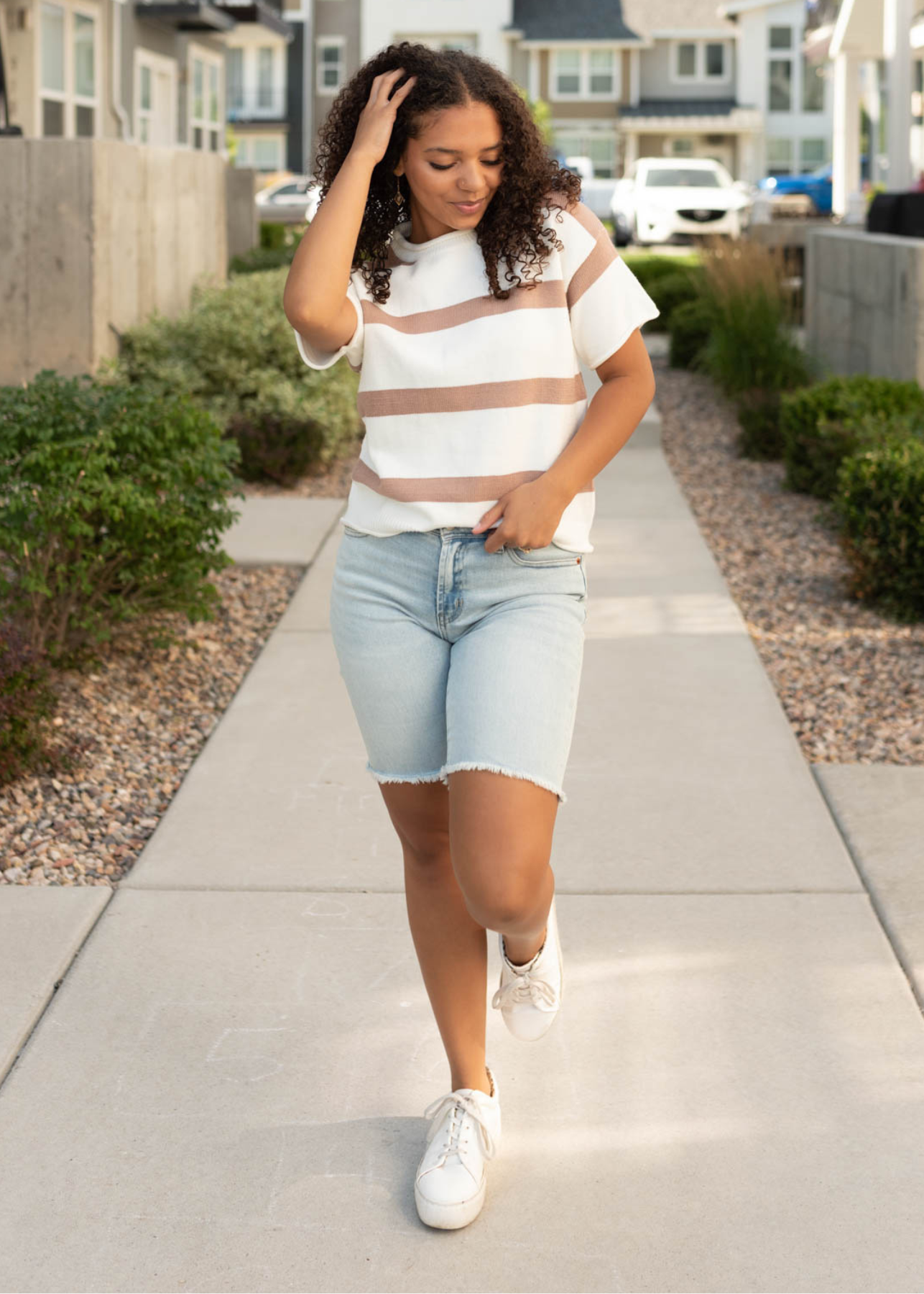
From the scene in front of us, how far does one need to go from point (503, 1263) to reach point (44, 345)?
661 cm

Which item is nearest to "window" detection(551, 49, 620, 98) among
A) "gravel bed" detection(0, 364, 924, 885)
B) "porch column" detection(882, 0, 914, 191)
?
"porch column" detection(882, 0, 914, 191)

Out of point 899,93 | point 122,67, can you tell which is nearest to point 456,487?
point 899,93

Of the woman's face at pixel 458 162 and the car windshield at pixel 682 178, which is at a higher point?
the car windshield at pixel 682 178

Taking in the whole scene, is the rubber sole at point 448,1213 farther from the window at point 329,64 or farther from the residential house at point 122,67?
the window at point 329,64

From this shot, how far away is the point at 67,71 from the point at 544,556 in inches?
620

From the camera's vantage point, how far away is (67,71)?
16.4 metres

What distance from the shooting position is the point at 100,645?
545 cm

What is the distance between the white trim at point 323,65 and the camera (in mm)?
46906

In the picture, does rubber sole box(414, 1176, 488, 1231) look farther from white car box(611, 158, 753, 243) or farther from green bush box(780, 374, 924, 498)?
white car box(611, 158, 753, 243)

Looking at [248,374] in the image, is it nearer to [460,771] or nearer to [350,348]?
[350,348]

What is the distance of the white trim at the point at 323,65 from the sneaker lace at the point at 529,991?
47292 mm

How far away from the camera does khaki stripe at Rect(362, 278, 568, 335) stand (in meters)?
2.33

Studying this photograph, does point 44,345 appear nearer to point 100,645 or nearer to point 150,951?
point 100,645

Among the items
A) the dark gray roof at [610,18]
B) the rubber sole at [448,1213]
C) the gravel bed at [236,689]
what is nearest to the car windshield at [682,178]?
the dark gray roof at [610,18]
